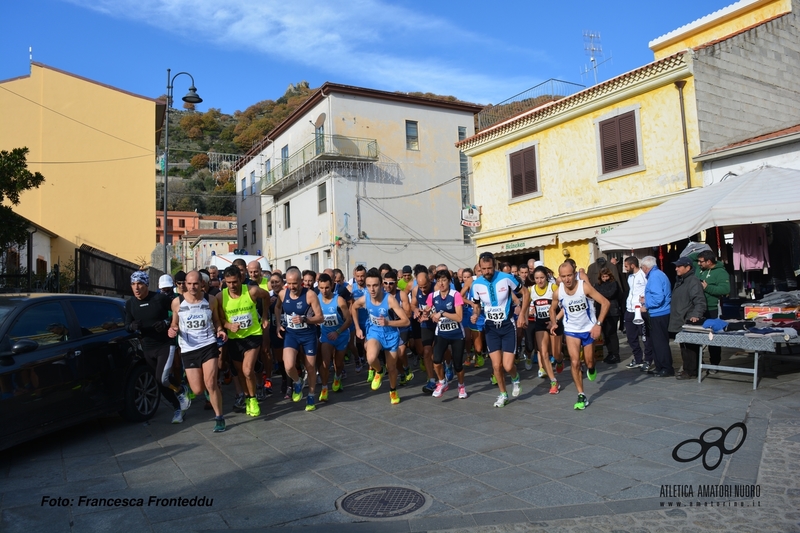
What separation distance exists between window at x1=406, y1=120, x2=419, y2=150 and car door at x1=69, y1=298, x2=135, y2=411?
2406 cm

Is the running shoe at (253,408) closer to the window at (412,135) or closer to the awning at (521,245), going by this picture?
the awning at (521,245)

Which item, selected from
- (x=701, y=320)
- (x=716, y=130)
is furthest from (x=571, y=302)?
(x=716, y=130)

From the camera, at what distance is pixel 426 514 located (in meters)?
4.40

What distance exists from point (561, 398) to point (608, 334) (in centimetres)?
363

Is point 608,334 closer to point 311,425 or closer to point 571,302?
point 571,302

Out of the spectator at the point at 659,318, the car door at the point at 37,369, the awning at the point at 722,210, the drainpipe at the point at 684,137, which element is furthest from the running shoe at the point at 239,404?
the drainpipe at the point at 684,137

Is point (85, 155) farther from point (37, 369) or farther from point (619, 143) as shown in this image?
point (37, 369)

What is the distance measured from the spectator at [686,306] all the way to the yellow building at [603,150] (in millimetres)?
2078

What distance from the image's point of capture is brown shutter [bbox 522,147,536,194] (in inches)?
758

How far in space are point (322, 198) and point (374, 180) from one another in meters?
2.69

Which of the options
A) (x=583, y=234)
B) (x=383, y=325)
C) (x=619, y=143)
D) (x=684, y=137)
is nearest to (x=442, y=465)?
(x=383, y=325)

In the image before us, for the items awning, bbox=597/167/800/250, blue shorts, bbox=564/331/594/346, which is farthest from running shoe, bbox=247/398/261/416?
awning, bbox=597/167/800/250

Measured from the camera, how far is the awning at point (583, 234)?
54.7ft

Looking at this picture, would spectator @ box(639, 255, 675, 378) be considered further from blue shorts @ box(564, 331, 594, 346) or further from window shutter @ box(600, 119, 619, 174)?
window shutter @ box(600, 119, 619, 174)
